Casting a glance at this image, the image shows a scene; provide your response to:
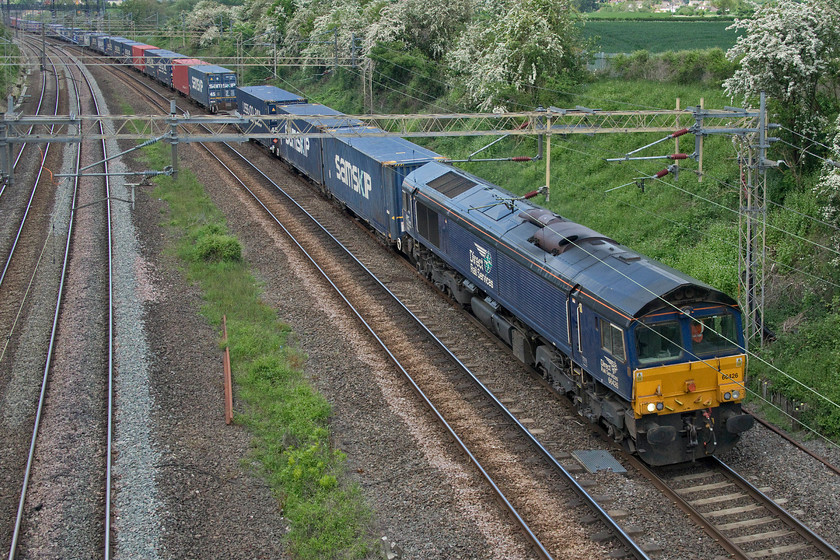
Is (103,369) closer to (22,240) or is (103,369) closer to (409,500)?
(409,500)

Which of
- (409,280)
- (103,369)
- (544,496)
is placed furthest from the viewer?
(409,280)

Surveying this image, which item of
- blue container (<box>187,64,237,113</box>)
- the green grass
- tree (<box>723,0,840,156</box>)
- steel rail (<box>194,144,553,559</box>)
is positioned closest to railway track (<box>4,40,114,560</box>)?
the green grass

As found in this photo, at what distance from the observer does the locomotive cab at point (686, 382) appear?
13430mm

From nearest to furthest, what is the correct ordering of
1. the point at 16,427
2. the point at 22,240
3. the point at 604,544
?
1. the point at 604,544
2. the point at 16,427
3. the point at 22,240

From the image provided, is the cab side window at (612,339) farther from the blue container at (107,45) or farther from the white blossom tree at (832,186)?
the blue container at (107,45)

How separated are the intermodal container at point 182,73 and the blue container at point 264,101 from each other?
1482cm

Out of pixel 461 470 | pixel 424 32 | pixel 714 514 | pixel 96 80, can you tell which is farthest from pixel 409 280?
pixel 96 80

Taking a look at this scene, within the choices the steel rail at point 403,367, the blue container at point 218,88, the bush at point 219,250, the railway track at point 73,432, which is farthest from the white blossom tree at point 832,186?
the blue container at point 218,88

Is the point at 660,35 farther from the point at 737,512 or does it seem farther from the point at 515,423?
the point at 737,512

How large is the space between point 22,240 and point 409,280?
1454cm

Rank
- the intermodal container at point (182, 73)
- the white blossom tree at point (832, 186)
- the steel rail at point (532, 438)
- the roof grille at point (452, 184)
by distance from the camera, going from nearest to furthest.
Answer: the steel rail at point (532, 438), the white blossom tree at point (832, 186), the roof grille at point (452, 184), the intermodal container at point (182, 73)

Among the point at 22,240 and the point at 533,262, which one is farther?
the point at 22,240

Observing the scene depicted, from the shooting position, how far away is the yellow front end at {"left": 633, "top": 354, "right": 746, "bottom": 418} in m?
13.4

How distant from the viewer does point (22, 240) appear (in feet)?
94.6
